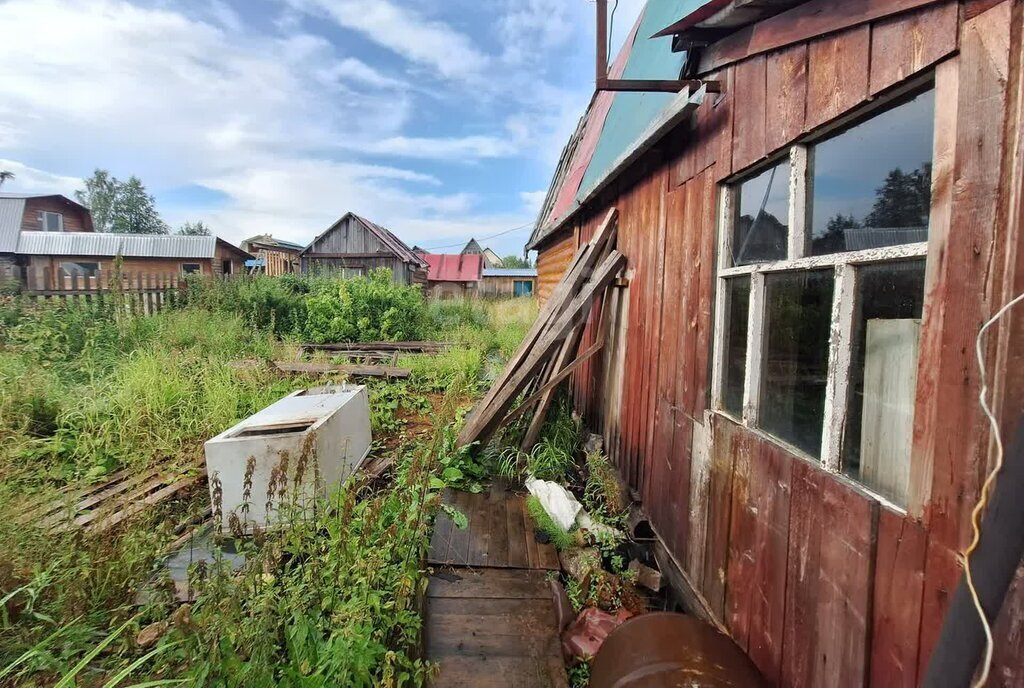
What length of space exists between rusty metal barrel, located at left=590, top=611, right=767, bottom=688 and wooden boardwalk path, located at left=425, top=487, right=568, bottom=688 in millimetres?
548

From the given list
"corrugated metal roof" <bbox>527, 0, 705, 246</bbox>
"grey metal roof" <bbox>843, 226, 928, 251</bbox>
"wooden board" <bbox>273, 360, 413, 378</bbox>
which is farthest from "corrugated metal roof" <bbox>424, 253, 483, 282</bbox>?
"grey metal roof" <bbox>843, 226, 928, 251</bbox>

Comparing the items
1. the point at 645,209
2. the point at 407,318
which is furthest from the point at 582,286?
the point at 407,318

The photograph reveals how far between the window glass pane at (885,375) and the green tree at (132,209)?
66.3 m

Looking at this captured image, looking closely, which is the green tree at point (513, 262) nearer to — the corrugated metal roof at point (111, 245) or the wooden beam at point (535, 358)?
the corrugated metal roof at point (111, 245)

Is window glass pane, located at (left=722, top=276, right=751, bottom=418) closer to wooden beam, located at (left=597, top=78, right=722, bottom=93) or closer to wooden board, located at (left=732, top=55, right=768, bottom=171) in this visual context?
wooden board, located at (left=732, top=55, right=768, bottom=171)

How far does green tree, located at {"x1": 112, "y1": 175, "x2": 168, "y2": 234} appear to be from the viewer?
51.3m

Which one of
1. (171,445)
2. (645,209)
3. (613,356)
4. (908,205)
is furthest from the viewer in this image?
(171,445)

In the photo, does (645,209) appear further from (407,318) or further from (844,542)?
(407,318)

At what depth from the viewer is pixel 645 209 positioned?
3500 mm

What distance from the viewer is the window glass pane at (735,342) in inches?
84.6

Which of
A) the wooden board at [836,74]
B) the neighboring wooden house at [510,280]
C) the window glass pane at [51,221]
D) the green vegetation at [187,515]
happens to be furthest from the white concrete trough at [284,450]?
the window glass pane at [51,221]

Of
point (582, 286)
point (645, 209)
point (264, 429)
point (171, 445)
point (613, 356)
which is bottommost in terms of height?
point (171, 445)

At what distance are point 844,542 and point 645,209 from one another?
105 inches

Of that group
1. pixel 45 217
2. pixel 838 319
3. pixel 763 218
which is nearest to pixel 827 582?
pixel 838 319
